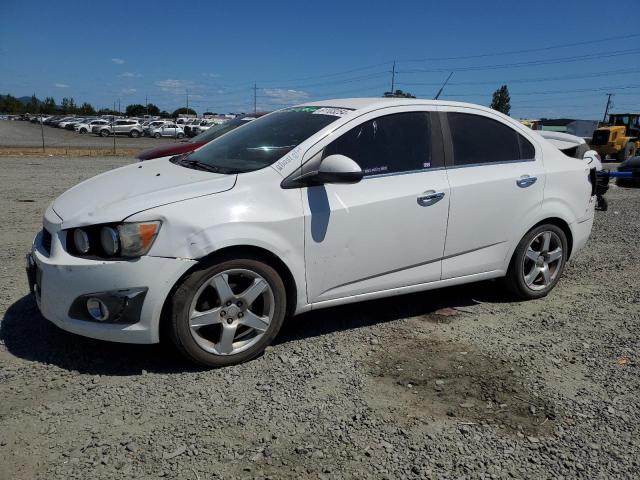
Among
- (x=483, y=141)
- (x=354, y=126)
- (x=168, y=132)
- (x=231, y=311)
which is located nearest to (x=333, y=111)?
(x=354, y=126)

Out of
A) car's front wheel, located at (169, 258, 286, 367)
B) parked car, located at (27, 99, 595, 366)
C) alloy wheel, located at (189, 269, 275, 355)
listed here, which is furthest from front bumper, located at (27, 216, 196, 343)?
alloy wheel, located at (189, 269, 275, 355)

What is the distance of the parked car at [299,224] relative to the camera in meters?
3.17

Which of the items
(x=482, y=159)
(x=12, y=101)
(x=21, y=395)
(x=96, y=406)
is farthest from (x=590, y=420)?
(x=12, y=101)

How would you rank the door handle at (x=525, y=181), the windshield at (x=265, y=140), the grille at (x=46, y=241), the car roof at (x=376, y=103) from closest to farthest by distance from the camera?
the grille at (x=46, y=241) → the windshield at (x=265, y=140) → the car roof at (x=376, y=103) → the door handle at (x=525, y=181)

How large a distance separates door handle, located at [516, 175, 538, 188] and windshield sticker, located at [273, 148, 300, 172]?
1.95 metres

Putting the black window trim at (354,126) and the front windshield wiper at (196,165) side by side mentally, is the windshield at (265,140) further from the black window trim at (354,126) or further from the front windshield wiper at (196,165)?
the black window trim at (354,126)

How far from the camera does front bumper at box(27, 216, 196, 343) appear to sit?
10.1 ft

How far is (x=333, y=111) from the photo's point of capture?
404 centimetres

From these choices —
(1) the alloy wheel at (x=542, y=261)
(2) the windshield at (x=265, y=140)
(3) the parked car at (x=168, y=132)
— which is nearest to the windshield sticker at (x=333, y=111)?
(2) the windshield at (x=265, y=140)

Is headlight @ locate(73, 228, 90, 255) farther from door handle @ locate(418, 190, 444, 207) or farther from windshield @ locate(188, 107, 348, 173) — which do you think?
door handle @ locate(418, 190, 444, 207)

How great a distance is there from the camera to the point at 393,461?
2.61 metres

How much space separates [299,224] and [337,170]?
0.42 m

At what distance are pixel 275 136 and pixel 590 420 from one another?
2720 mm

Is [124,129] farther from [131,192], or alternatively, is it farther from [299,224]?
[299,224]
